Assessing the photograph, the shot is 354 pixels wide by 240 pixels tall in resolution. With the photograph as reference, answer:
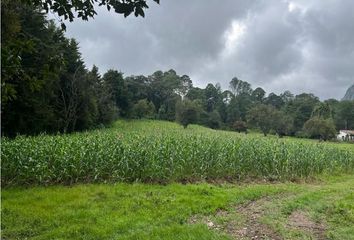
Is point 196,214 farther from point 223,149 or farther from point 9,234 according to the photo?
point 223,149

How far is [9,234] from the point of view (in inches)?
259

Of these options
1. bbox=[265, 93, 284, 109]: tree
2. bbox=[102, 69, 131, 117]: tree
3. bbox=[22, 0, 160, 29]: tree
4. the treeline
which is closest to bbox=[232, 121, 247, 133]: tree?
the treeline

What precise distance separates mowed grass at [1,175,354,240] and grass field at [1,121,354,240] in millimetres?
21

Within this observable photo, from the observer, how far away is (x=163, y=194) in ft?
32.4

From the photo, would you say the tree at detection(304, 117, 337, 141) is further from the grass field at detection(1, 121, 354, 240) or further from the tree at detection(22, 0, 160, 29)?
the tree at detection(22, 0, 160, 29)

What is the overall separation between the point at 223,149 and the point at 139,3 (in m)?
12.1

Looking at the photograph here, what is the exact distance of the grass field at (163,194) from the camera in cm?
692

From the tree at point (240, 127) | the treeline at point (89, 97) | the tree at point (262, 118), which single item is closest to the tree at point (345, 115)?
the treeline at point (89, 97)

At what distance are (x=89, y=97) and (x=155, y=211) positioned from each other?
3024 centimetres

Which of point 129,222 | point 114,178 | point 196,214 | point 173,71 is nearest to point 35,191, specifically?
point 114,178

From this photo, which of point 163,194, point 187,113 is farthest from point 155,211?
point 187,113

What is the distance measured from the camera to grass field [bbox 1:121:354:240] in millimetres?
6924

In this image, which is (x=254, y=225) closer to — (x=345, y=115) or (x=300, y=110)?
(x=300, y=110)

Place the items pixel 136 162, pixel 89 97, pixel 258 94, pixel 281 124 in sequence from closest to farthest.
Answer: pixel 136 162
pixel 89 97
pixel 281 124
pixel 258 94
